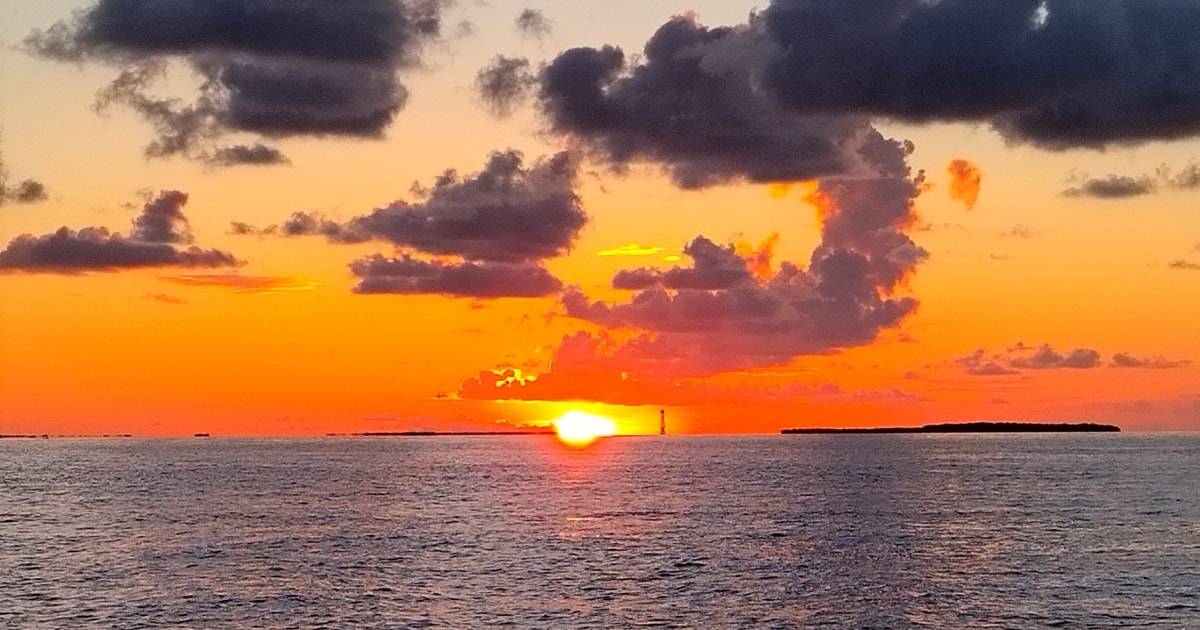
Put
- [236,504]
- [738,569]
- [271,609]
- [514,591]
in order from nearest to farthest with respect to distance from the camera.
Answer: [271,609], [514,591], [738,569], [236,504]

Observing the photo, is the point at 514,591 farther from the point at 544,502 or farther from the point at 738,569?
the point at 544,502

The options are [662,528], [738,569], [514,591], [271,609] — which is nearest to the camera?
[271,609]

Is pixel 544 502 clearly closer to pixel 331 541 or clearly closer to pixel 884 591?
pixel 331 541

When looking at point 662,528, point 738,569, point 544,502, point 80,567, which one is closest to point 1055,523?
point 662,528

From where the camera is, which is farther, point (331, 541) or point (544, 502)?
point (544, 502)

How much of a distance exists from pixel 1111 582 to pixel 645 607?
125 ft

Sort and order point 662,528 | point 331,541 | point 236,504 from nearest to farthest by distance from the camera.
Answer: point 331,541, point 662,528, point 236,504

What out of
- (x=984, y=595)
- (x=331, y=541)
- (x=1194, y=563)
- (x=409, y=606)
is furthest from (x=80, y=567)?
(x=1194, y=563)

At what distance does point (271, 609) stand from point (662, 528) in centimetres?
6094

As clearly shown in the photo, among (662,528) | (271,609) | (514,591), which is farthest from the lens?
(662,528)

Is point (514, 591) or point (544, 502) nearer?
point (514, 591)

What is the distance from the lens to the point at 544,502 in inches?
7338

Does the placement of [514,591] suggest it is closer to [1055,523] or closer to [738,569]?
[738,569]

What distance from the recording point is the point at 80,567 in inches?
4348
